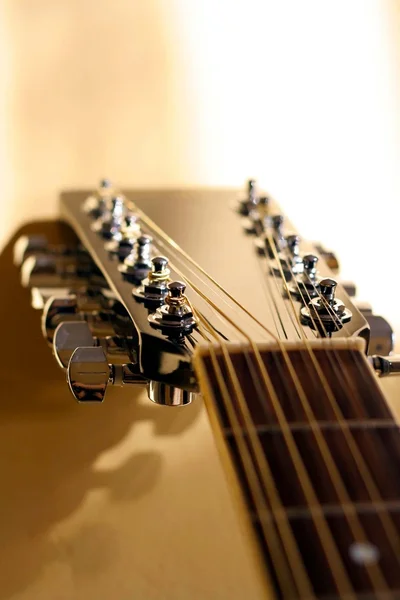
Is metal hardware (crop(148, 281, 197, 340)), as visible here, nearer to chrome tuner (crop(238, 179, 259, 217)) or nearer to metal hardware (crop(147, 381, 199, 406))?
metal hardware (crop(147, 381, 199, 406))

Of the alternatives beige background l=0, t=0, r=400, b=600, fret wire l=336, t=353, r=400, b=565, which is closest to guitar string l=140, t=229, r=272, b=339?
fret wire l=336, t=353, r=400, b=565

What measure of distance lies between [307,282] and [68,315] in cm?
22

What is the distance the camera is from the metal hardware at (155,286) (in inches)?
27.6

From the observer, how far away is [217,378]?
0.54 metres

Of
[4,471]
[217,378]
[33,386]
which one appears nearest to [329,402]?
[217,378]

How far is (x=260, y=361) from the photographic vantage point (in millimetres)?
560

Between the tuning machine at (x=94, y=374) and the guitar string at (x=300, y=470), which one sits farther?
the tuning machine at (x=94, y=374)

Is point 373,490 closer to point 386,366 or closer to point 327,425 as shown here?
point 327,425

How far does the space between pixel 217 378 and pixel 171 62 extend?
0.81m

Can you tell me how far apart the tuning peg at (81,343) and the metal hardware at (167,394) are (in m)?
0.03

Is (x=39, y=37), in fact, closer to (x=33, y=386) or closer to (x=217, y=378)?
(x=33, y=386)

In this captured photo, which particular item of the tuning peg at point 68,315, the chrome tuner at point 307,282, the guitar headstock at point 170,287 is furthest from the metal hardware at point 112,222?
the chrome tuner at point 307,282

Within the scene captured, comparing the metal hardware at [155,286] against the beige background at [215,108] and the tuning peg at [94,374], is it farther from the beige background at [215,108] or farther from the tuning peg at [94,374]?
the beige background at [215,108]

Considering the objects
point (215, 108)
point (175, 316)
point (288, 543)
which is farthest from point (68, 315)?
point (215, 108)
